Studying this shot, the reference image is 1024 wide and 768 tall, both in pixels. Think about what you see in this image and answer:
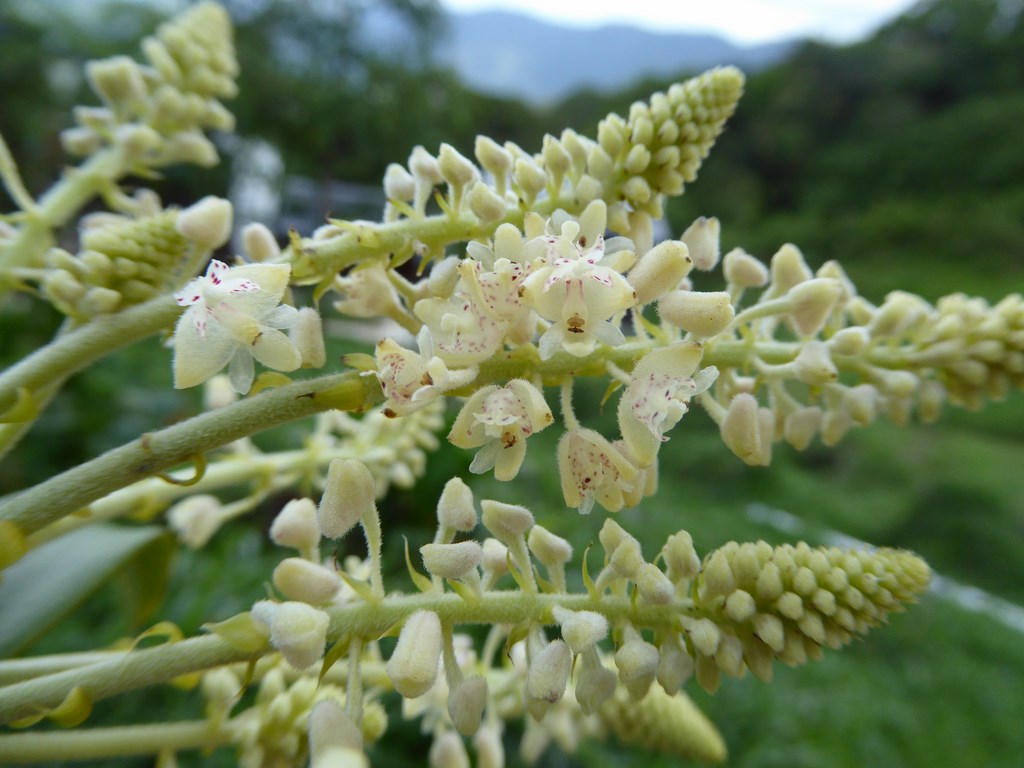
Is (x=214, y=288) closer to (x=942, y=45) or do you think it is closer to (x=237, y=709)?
(x=237, y=709)

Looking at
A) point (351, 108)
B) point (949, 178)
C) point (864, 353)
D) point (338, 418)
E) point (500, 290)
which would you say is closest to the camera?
point (500, 290)

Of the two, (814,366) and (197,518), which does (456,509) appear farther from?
(197,518)

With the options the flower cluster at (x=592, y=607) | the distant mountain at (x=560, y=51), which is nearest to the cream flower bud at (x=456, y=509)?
the flower cluster at (x=592, y=607)

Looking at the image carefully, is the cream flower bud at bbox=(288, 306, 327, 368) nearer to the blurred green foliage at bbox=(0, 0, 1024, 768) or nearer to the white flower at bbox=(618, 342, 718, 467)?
the white flower at bbox=(618, 342, 718, 467)

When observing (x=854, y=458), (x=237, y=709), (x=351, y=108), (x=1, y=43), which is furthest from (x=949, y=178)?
(x=237, y=709)

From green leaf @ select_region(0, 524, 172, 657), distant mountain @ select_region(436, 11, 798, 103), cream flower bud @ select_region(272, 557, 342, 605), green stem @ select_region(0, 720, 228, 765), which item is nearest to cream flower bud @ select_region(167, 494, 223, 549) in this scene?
green leaf @ select_region(0, 524, 172, 657)

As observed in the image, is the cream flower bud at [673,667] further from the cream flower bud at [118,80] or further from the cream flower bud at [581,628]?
the cream flower bud at [118,80]

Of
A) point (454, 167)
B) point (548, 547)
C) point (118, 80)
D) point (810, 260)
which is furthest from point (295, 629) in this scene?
point (810, 260)
